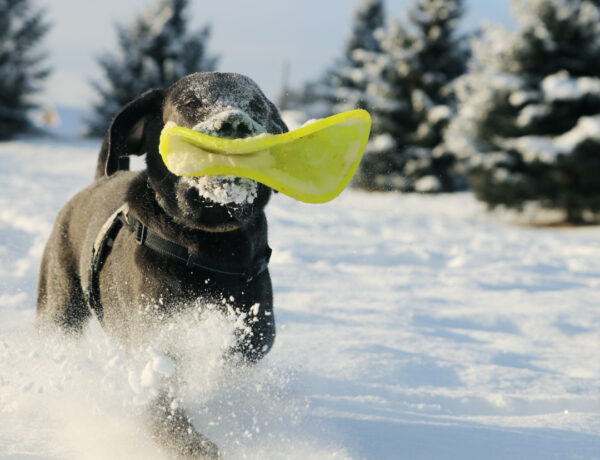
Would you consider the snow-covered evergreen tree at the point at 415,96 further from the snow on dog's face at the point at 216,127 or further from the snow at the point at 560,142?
the snow on dog's face at the point at 216,127

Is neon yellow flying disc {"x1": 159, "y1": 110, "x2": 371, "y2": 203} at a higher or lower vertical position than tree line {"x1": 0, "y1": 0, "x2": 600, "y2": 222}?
lower

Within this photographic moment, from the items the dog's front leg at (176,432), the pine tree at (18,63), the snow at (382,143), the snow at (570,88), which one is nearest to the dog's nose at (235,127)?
the dog's front leg at (176,432)

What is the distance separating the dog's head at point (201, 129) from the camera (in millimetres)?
2105

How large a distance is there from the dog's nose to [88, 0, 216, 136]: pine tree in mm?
25001

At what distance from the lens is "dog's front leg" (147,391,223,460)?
2068 millimetres

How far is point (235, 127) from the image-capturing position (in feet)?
6.81

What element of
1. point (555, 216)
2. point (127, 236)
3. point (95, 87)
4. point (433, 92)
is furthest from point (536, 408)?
point (95, 87)

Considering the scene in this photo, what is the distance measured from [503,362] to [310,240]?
155 inches

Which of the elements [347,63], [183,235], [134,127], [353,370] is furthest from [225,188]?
[347,63]

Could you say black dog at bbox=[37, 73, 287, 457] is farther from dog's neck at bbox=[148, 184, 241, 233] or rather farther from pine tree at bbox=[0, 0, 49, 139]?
pine tree at bbox=[0, 0, 49, 139]

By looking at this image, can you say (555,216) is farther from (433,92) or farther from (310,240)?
(310,240)

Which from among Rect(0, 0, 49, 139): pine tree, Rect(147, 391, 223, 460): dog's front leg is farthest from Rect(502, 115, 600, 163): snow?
Rect(0, 0, 49, 139): pine tree

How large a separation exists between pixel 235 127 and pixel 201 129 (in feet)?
0.41

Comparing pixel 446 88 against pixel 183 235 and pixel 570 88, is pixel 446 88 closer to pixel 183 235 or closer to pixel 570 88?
pixel 570 88
